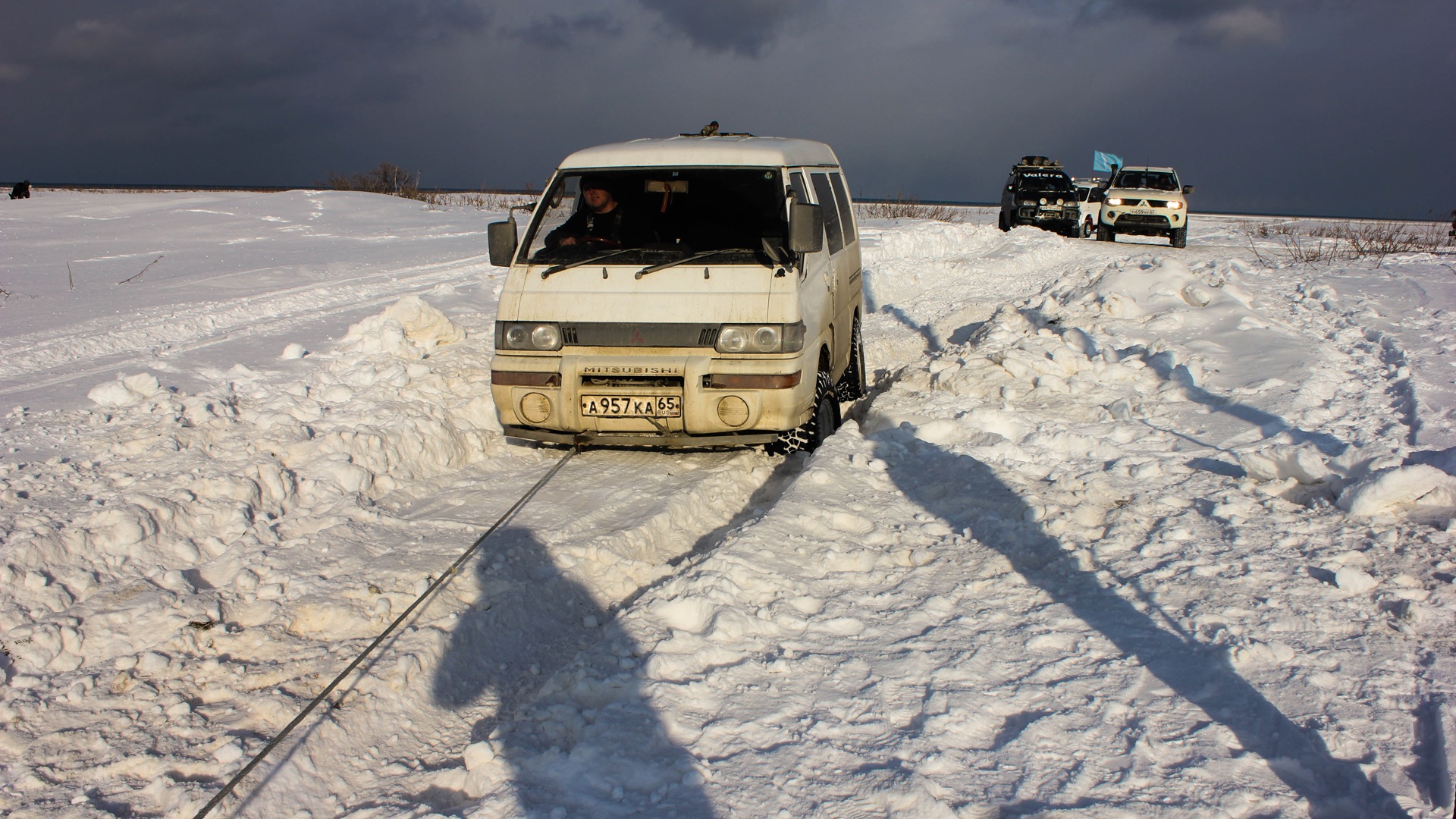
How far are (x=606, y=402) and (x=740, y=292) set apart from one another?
41.6 inches

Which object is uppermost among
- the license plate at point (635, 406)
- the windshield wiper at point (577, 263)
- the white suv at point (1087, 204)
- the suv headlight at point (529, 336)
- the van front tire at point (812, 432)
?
the white suv at point (1087, 204)

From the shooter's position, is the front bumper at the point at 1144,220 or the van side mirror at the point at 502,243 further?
the front bumper at the point at 1144,220

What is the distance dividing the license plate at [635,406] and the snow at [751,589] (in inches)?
19.1

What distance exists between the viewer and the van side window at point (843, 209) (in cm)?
768

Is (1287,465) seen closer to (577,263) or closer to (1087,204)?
(577,263)

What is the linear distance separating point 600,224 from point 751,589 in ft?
10.5

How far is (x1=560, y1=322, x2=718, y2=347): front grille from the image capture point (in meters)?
5.49

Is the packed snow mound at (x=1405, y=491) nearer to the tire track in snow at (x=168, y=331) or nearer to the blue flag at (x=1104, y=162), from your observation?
the tire track in snow at (x=168, y=331)

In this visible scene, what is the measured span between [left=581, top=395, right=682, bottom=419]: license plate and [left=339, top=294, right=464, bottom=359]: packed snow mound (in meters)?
2.77

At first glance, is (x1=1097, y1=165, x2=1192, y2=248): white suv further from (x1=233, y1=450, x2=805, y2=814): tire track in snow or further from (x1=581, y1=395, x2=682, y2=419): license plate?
(x1=581, y1=395, x2=682, y2=419): license plate

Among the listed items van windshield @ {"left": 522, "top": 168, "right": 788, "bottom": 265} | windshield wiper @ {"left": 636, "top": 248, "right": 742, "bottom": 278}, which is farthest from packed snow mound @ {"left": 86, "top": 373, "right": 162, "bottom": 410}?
A: windshield wiper @ {"left": 636, "top": 248, "right": 742, "bottom": 278}

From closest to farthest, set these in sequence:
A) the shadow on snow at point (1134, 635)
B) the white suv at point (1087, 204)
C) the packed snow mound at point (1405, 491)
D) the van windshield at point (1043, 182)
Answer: the shadow on snow at point (1134, 635) < the packed snow mound at point (1405, 491) < the van windshield at point (1043, 182) < the white suv at point (1087, 204)

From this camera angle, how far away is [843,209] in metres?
7.90

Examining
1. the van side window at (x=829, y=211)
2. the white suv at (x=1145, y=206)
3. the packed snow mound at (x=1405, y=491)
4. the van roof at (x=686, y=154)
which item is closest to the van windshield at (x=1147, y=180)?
the white suv at (x=1145, y=206)
